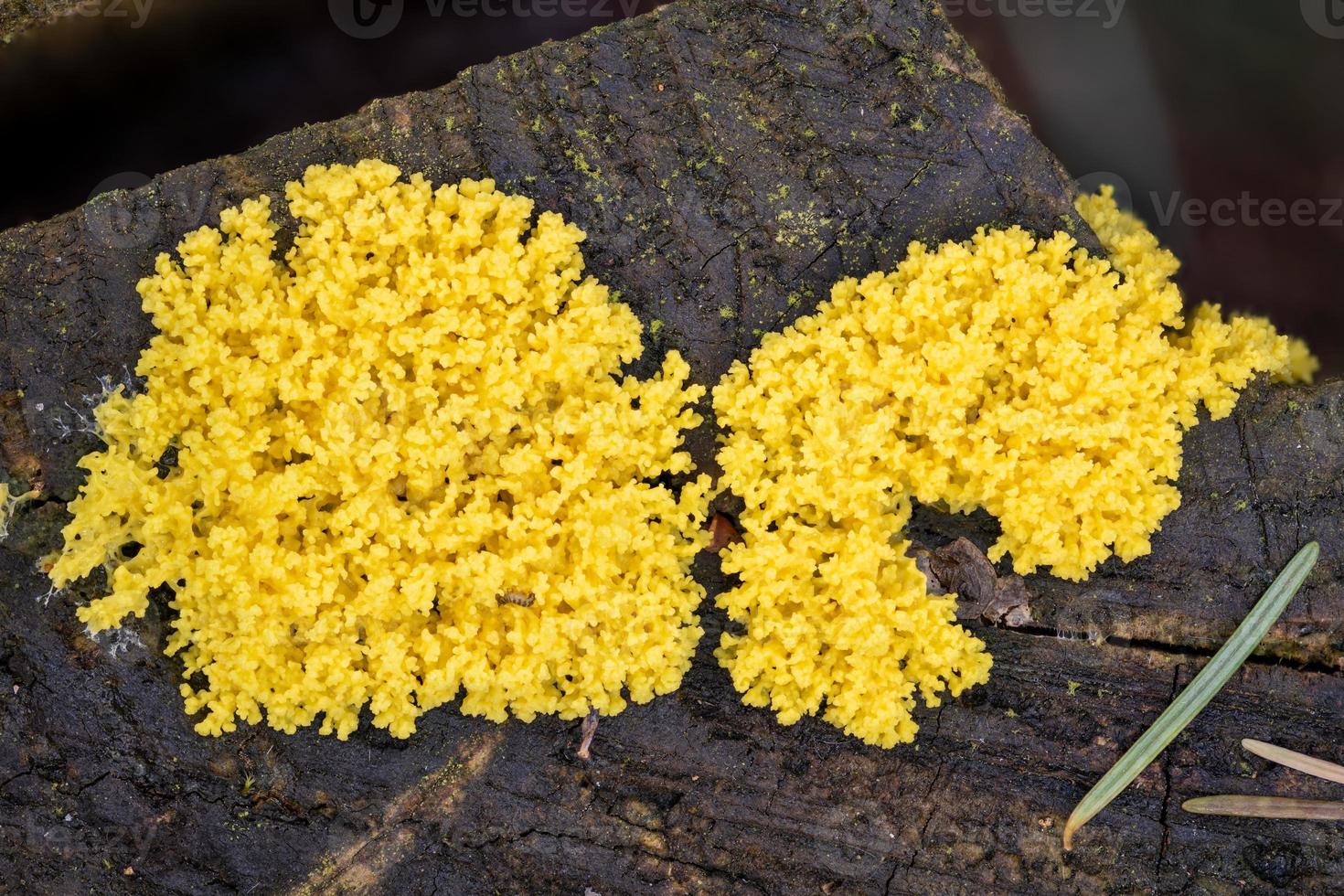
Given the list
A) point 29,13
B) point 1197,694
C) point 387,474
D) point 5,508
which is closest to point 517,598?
point 387,474

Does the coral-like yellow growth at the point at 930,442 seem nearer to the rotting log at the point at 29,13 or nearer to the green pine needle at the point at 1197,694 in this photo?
the green pine needle at the point at 1197,694

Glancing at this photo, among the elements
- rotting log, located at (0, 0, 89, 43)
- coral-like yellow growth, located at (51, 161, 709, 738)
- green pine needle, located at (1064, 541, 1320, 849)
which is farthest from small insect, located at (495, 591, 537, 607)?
rotting log, located at (0, 0, 89, 43)

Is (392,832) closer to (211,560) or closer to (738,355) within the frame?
(211,560)

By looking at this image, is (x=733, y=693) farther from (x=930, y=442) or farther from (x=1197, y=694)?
(x=1197, y=694)

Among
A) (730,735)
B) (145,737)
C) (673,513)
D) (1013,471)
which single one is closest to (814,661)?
(730,735)

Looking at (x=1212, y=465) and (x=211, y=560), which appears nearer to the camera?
(x=211, y=560)

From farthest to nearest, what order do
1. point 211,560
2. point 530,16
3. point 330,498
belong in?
point 530,16 < point 330,498 < point 211,560
